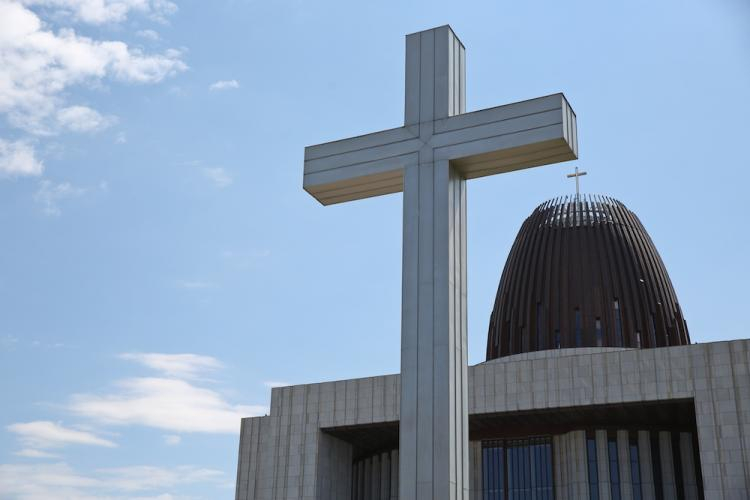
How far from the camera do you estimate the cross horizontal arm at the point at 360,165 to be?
1353 cm

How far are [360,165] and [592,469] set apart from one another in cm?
2302

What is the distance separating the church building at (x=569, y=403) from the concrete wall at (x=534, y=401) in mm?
44

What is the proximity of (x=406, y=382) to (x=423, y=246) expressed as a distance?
179cm

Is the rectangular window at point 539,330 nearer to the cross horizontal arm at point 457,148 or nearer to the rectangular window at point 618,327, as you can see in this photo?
the rectangular window at point 618,327

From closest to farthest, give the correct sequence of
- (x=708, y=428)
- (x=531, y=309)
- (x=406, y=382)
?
1. (x=406, y=382)
2. (x=708, y=428)
3. (x=531, y=309)

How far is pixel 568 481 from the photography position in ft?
111

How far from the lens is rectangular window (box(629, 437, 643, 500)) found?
33.1 m

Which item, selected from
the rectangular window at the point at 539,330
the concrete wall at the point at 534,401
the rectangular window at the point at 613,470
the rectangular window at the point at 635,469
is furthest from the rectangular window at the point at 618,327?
the rectangular window at the point at 613,470

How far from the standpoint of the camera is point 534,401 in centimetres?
3262

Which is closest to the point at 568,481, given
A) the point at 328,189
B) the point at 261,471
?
the point at 261,471

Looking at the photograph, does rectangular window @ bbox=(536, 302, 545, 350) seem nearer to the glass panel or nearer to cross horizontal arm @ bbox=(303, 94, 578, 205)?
the glass panel

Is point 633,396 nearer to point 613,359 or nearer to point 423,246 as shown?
point 613,359

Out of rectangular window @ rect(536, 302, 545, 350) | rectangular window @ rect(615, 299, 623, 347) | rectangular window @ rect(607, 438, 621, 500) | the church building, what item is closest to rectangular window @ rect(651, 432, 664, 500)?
the church building

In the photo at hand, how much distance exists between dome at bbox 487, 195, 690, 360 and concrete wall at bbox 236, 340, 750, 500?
56.2 inches
